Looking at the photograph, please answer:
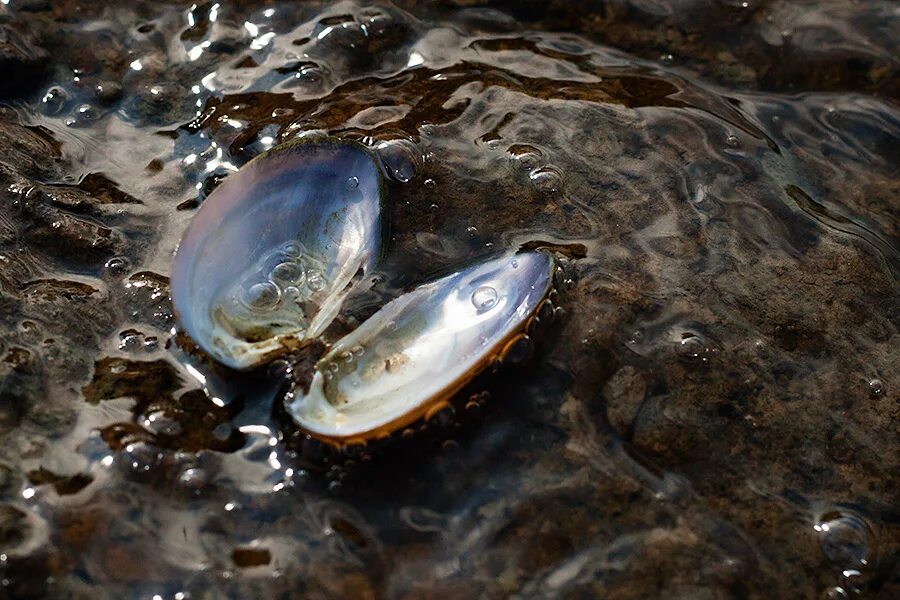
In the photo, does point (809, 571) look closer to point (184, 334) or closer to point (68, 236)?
point (184, 334)

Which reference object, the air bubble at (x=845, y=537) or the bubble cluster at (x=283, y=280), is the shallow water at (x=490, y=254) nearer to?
the air bubble at (x=845, y=537)

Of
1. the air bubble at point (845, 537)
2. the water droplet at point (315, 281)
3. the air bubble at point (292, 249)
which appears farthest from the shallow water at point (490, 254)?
the air bubble at point (292, 249)

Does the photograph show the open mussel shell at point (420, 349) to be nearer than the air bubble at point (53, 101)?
Yes

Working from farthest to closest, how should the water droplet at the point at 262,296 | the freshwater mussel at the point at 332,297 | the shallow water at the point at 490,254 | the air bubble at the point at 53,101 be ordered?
the air bubble at the point at 53,101
the water droplet at the point at 262,296
the freshwater mussel at the point at 332,297
the shallow water at the point at 490,254

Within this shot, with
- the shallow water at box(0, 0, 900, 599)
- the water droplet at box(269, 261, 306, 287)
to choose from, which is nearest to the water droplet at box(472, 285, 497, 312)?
the shallow water at box(0, 0, 900, 599)

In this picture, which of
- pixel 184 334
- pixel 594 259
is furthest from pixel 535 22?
pixel 184 334
